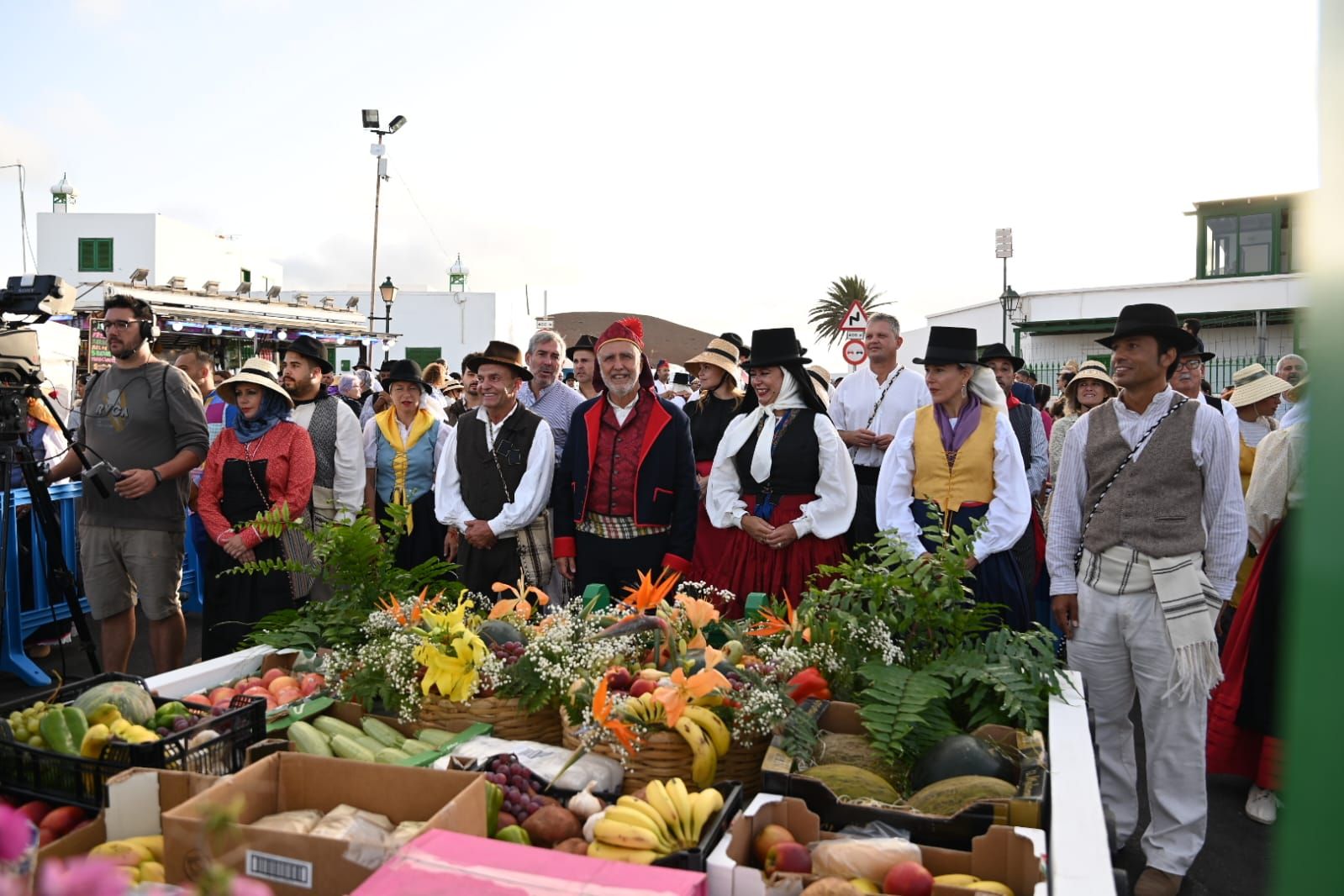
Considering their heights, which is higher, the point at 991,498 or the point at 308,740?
the point at 991,498

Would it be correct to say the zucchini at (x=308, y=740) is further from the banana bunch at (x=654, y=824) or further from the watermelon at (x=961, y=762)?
the watermelon at (x=961, y=762)

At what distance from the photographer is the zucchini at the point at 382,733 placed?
2842mm

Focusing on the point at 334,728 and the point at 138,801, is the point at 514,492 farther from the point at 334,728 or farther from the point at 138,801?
the point at 138,801

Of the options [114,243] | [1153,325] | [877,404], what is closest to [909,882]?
[1153,325]

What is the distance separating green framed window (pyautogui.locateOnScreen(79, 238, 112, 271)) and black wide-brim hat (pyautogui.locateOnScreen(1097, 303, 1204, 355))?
35.5 m

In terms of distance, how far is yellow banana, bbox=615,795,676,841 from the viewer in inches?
85.8

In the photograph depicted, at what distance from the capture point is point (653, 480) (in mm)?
4922

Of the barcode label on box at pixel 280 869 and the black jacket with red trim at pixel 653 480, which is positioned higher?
the black jacket with red trim at pixel 653 480

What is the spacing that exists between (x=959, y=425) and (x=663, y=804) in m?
2.89

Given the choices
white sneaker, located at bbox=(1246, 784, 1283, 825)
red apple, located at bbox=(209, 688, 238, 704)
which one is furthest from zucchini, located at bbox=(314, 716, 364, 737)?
white sneaker, located at bbox=(1246, 784, 1283, 825)

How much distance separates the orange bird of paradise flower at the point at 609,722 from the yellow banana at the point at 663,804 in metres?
0.18

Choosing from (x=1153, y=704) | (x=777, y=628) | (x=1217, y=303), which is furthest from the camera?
(x=1217, y=303)

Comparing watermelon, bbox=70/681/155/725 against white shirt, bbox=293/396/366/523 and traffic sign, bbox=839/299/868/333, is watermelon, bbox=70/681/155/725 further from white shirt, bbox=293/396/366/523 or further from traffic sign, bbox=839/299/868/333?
traffic sign, bbox=839/299/868/333

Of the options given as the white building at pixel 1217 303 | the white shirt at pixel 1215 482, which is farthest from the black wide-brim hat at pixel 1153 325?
the white building at pixel 1217 303
